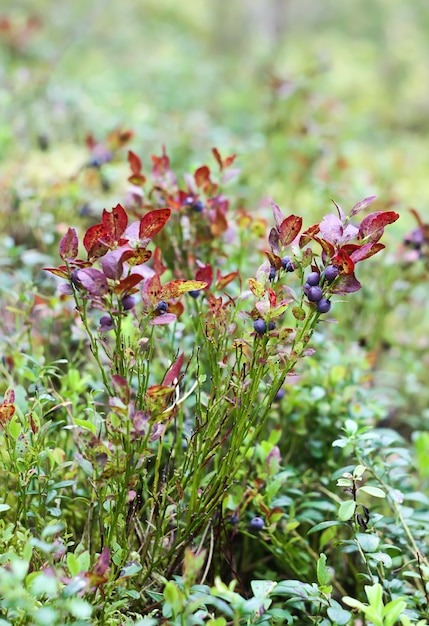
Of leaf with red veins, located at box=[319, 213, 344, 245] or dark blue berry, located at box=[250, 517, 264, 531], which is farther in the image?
dark blue berry, located at box=[250, 517, 264, 531]

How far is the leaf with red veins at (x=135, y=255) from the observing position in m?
0.70

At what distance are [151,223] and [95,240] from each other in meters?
0.07

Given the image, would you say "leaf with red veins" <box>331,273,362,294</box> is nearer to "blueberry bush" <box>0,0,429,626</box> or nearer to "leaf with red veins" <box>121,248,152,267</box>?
"blueberry bush" <box>0,0,429,626</box>

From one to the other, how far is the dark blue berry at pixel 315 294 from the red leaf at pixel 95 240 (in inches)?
10.1

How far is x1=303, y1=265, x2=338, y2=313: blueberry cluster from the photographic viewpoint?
28.6 inches

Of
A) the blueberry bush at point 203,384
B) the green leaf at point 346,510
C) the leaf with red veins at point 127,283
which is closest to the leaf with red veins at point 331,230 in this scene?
the blueberry bush at point 203,384

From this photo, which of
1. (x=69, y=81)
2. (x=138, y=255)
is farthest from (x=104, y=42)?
(x=138, y=255)

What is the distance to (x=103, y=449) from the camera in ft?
2.48

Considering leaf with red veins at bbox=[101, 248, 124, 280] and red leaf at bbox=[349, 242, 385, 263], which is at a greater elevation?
red leaf at bbox=[349, 242, 385, 263]

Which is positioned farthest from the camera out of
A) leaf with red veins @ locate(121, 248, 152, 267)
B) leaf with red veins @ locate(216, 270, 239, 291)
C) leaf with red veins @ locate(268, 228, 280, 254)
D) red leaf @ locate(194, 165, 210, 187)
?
red leaf @ locate(194, 165, 210, 187)

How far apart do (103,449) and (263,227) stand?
70 cm

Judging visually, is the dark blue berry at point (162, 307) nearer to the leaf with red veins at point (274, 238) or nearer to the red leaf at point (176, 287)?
the red leaf at point (176, 287)

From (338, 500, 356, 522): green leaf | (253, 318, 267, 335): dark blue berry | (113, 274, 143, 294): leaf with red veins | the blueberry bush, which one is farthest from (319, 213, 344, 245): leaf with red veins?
(338, 500, 356, 522): green leaf

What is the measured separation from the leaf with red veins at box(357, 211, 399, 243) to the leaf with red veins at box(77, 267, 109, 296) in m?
0.33
